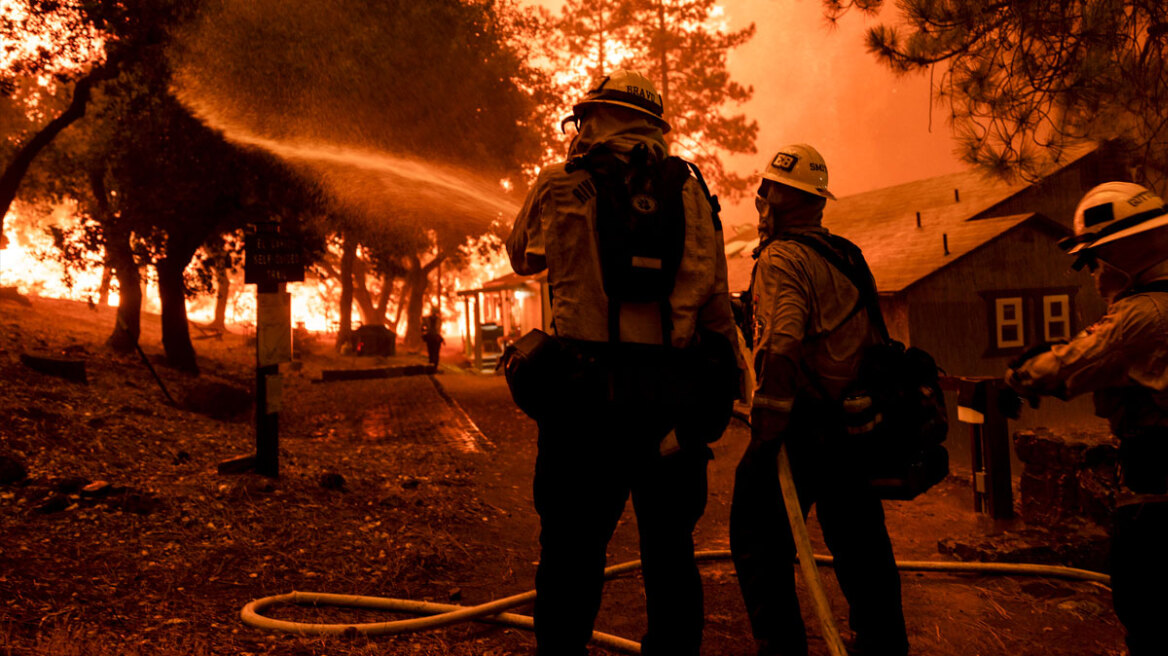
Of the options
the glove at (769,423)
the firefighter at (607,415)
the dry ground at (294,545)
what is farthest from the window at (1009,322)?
the firefighter at (607,415)

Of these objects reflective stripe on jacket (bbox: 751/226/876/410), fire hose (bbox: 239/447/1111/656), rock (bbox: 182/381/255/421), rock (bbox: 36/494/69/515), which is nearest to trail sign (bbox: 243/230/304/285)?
rock (bbox: 36/494/69/515)

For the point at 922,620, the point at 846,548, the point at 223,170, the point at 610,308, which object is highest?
the point at 223,170

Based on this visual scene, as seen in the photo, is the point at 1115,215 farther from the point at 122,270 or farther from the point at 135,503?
the point at 122,270

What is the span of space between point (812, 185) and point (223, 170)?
11488 mm

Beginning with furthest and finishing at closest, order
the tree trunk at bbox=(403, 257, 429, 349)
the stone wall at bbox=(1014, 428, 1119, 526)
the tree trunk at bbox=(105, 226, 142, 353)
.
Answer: the tree trunk at bbox=(403, 257, 429, 349)
the tree trunk at bbox=(105, 226, 142, 353)
the stone wall at bbox=(1014, 428, 1119, 526)

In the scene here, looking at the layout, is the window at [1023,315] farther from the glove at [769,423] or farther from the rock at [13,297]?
the rock at [13,297]

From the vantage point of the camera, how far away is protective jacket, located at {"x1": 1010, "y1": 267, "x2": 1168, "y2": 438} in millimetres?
2357

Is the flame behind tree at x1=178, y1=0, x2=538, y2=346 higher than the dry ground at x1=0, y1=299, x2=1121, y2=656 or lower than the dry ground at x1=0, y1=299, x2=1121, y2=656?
higher

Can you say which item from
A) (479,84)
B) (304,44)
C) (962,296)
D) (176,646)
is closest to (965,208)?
(962,296)

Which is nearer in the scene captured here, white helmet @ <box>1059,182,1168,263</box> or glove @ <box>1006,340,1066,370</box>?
white helmet @ <box>1059,182,1168,263</box>

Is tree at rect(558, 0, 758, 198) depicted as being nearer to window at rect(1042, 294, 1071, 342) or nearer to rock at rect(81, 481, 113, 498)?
window at rect(1042, 294, 1071, 342)

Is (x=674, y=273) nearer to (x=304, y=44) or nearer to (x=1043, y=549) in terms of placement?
(x=1043, y=549)

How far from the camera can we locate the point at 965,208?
18203 millimetres

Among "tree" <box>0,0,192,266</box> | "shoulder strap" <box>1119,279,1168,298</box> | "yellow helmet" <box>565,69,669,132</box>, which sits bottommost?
"shoulder strap" <box>1119,279,1168,298</box>
